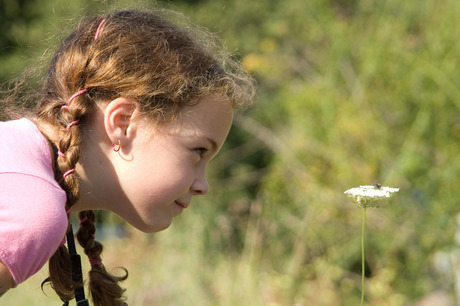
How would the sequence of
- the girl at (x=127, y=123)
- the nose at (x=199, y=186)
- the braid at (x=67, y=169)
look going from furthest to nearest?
the nose at (x=199, y=186) → the girl at (x=127, y=123) → the braid at (x=67, y=169)

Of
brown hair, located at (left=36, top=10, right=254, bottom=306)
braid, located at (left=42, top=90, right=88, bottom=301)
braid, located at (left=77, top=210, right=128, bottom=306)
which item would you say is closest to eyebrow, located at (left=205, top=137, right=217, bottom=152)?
brown hair, located at (left=36, top=10, right=254, bottom=306)

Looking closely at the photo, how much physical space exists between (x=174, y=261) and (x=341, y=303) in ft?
4.22

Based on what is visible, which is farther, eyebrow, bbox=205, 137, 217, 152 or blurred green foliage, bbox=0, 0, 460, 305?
blurred green foliage, bbox=0, 0, 460, 305

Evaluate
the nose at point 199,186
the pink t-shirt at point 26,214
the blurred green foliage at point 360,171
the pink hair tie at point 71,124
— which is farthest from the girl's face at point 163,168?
the blurred green foliage at point 360,171

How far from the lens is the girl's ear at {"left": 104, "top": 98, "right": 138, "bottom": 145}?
1979 mm

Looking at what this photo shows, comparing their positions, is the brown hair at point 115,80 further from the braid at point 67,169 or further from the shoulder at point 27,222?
the shoulder at point 27,222

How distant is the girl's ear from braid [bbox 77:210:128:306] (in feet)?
1.23

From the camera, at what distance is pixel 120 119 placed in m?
2.00

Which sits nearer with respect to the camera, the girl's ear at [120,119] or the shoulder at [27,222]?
the shoulder at [27,222]

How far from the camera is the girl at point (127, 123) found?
6.39ft

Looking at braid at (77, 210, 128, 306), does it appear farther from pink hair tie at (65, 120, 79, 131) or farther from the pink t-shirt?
the pink t-shirt

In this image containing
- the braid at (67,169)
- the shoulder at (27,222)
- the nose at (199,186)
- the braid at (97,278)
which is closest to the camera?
the shoulder at (27,222)

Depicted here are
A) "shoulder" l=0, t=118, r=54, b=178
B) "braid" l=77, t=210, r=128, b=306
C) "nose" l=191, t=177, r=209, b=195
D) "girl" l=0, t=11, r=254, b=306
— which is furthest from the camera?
"braid" l=77, t=210, r=128, b=306

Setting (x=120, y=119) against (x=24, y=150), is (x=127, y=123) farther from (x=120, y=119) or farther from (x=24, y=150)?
(x=24, y=150)
